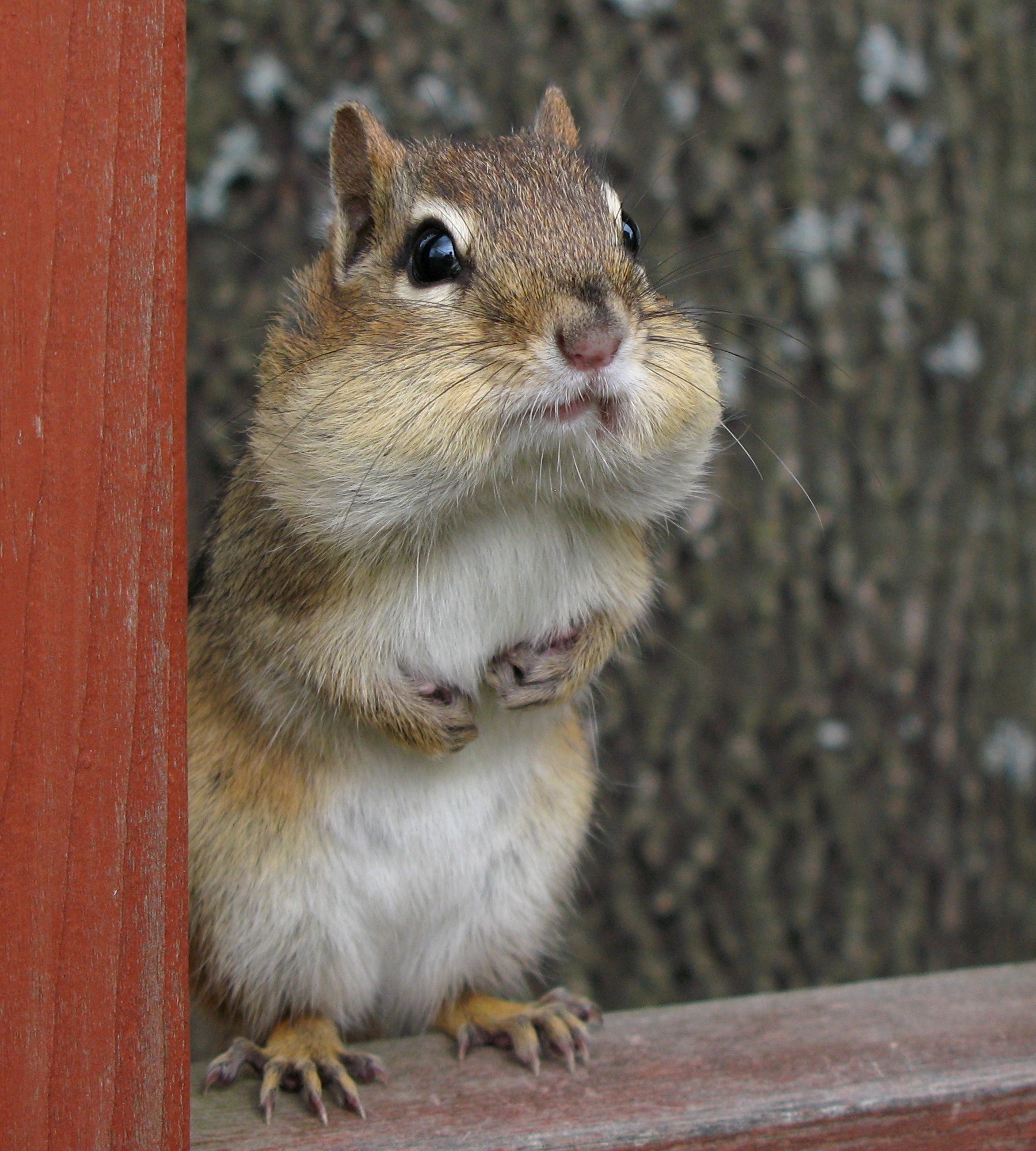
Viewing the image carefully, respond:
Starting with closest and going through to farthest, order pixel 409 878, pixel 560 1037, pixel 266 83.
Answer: pixel 560 1037
pixel 409 878
pixel 266 83

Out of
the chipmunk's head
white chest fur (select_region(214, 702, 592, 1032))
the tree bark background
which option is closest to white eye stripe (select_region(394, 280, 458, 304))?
the chipmunk's head

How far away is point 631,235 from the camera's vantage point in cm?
176

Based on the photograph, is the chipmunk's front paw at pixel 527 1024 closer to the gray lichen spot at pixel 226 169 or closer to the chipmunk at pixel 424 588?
the chipmunk at pixel 424 588

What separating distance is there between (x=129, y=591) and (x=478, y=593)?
0.61 m

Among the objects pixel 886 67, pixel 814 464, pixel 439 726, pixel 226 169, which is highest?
pixel 886 67

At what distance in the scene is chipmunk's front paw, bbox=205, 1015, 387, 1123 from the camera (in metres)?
1.62

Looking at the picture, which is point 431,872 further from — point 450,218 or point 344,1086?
point 450,218

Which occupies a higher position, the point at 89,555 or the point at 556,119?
the point at 556,119

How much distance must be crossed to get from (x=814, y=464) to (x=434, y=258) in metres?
1.69

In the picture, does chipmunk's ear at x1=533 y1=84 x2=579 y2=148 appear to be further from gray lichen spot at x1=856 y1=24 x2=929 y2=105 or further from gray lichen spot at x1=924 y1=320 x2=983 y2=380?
gray lichen spot at x1=924 y1=320 x2=983 y2=380

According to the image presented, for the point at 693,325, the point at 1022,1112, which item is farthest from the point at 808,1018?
the point at 693,325

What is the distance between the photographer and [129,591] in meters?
1.19

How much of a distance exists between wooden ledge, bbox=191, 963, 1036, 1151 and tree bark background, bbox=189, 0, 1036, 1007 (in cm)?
111

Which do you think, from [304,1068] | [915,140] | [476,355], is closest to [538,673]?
[476,355]
